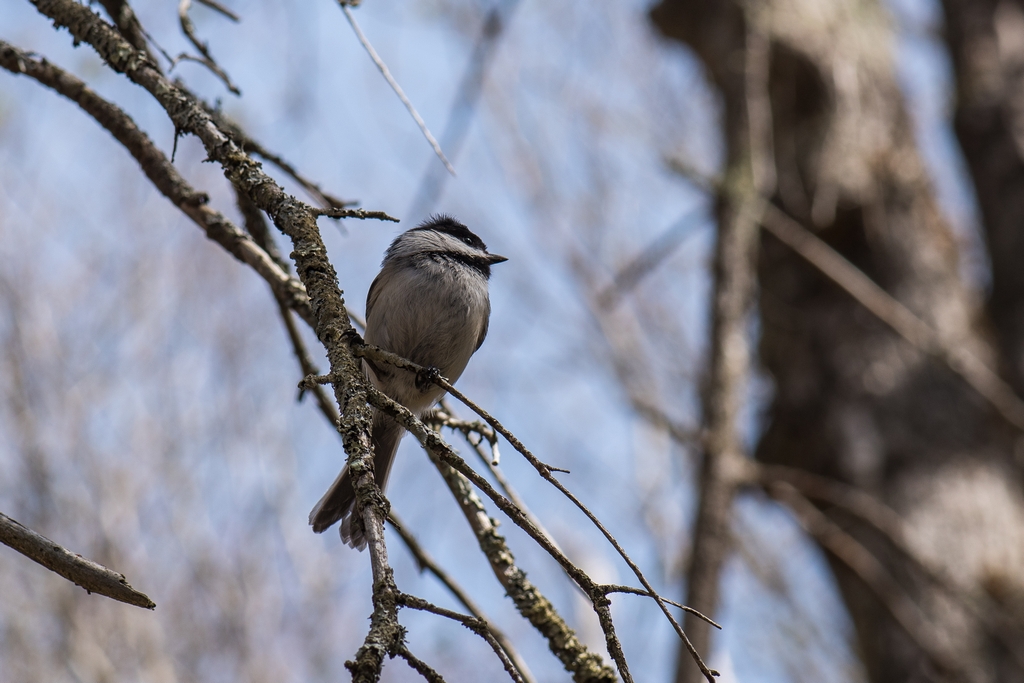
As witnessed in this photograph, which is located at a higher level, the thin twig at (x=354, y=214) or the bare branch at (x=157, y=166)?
the bare branch at (x=157, y=166)

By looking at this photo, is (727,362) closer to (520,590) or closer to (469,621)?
(520,590)

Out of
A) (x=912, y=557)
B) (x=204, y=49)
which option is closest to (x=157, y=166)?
(x=204, y=49)

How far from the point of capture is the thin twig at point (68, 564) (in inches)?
52.0

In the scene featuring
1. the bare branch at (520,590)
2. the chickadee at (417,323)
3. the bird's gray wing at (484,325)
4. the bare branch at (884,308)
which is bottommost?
the bare branch at (520,590)

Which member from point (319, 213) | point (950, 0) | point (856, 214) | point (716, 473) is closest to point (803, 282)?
point (856, 214)

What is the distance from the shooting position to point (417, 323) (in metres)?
2.91

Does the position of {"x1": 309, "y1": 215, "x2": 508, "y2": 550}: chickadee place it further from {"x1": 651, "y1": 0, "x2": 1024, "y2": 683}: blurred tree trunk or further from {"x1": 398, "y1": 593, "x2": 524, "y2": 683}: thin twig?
{"x1": 651, "y1": 0, "x2": 1024, "y2": 683}: blurred tree trunk

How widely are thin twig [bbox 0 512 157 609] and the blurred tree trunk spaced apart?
3.61 metres

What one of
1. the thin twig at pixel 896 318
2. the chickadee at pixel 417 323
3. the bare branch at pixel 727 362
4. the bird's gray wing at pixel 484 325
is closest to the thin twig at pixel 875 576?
the bare branch at pixel 727 362

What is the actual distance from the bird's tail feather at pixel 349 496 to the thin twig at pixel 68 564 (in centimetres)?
75

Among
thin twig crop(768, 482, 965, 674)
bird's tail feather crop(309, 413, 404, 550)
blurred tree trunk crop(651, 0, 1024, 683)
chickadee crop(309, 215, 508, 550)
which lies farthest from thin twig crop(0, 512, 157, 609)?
blurred tree trunk crop(651, 0, 1024, 683)

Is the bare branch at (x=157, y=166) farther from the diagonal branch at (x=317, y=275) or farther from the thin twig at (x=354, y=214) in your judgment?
the thin twig at (x=354, y=214)

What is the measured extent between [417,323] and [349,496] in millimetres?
625

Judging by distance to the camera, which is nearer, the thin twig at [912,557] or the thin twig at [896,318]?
the thin twig at [912,557]
